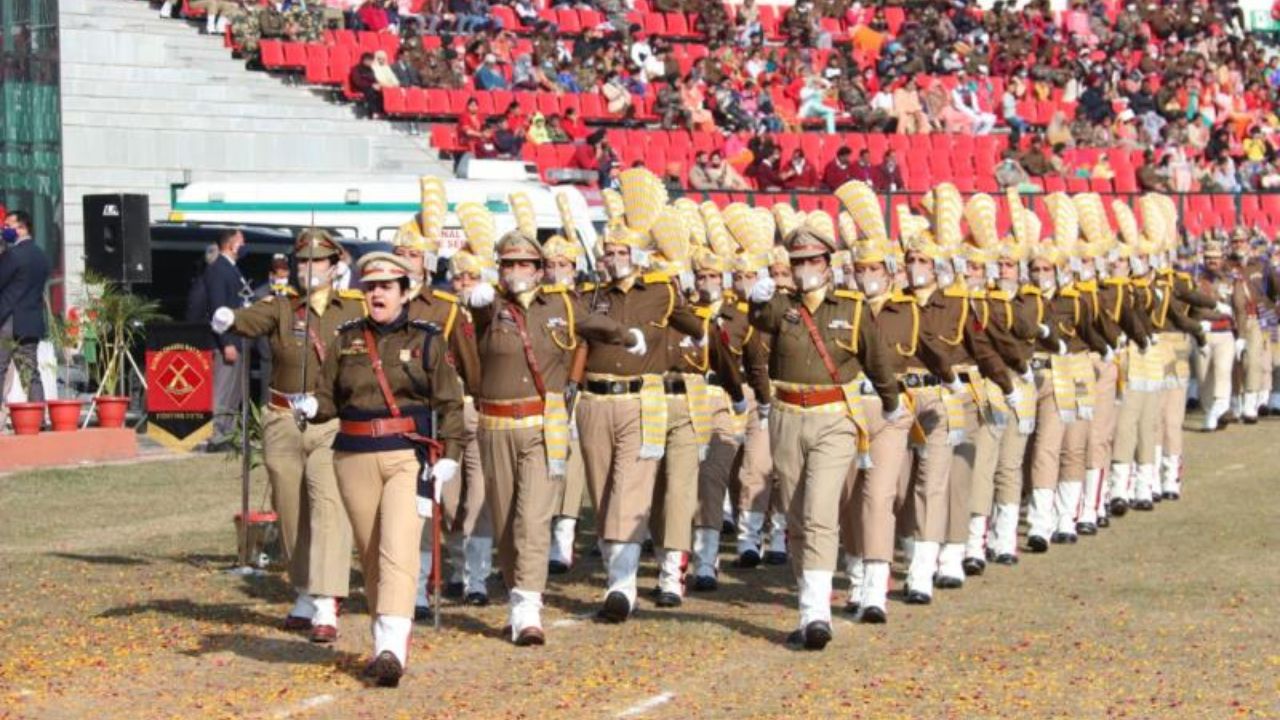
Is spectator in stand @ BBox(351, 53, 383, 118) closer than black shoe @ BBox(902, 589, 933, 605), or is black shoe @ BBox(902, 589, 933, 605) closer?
black shoe @ BBox(902, 589, 933, 605)

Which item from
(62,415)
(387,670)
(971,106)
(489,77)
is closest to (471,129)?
(489,77)

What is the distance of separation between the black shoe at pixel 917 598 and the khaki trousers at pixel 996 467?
5.12 ft

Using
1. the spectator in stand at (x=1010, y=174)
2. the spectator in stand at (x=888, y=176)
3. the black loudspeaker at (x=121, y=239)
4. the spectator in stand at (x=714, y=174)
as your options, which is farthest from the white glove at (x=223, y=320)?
the spectator in stand at (x=1010, y=174)

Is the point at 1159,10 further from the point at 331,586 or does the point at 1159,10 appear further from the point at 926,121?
the point at 331,586

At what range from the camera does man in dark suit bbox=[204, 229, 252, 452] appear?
21.8 metres

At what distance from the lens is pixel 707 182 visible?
3167 centimetres

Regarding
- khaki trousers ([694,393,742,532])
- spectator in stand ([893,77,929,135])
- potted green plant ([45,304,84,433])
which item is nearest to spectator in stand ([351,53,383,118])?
potted green plant ([45,304,84,433])

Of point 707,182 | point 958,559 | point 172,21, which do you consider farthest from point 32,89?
point 958,559

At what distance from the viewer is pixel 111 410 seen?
2125 cm

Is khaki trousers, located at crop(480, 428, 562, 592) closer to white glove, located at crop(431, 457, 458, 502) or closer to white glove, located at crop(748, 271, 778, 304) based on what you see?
white glove, located at crop(748, 271, 778, 304)

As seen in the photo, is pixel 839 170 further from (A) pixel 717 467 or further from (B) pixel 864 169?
(A) pixel 717 467

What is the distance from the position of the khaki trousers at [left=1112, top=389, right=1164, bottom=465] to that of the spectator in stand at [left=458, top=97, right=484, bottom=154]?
1283cm

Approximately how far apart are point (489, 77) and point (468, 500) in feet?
67.2

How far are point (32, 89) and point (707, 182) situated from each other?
389 inches
